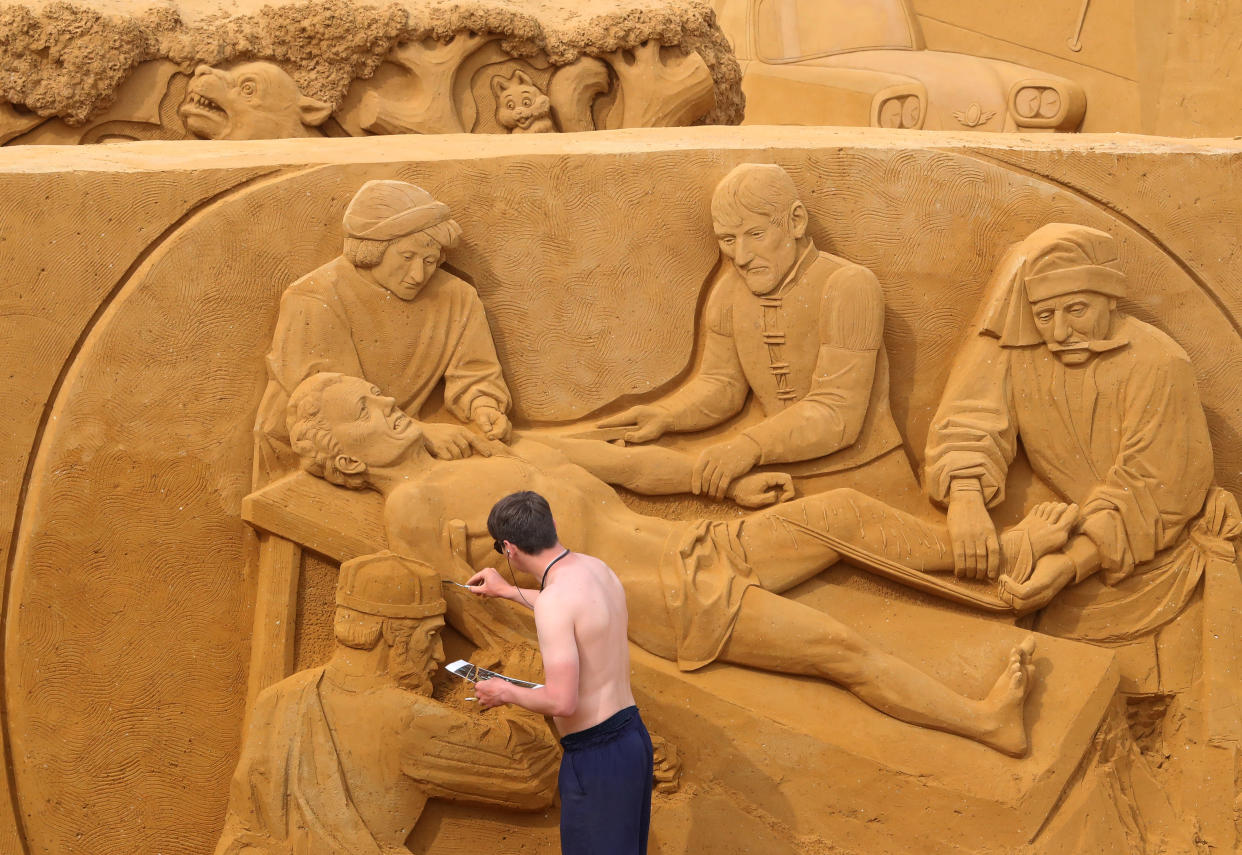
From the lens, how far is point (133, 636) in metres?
5.00

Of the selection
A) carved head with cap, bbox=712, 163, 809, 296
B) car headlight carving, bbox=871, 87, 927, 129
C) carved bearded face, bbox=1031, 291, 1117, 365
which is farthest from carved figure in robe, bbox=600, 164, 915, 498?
car headlight carving, bbox=871, 87, 927, 129

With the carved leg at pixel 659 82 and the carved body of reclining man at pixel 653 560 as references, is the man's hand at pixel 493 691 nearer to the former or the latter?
the carved body of reclining man at pixel 653 560

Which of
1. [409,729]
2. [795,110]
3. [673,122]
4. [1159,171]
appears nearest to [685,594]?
[409,729]

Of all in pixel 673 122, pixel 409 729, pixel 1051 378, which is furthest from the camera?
pixel 673 122

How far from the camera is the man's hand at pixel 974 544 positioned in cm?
520

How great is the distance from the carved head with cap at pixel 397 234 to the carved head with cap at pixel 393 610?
996 millimetres

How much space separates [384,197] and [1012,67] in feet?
21.3

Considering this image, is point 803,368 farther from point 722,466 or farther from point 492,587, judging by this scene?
point 492,587

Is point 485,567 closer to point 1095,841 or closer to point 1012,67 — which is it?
point 1095,841

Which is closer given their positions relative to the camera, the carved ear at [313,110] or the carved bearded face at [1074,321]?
the carved bearded face at [1074,321]

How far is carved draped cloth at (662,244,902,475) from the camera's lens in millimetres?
5242

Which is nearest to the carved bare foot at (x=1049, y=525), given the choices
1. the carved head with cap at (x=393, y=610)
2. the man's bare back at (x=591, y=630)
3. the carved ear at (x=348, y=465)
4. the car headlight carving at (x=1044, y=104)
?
the man's bare back at (x=591, y=630)

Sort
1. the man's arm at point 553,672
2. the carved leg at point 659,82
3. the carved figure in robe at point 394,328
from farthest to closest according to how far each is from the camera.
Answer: the carved leg at point 659,82 < the carved figure in robe at point 394,328 < the man's arm at point 553,672

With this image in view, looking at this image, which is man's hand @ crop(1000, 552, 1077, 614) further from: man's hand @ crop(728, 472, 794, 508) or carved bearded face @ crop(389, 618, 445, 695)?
carved bearded face @ crop(389, 618, 445, 695)
